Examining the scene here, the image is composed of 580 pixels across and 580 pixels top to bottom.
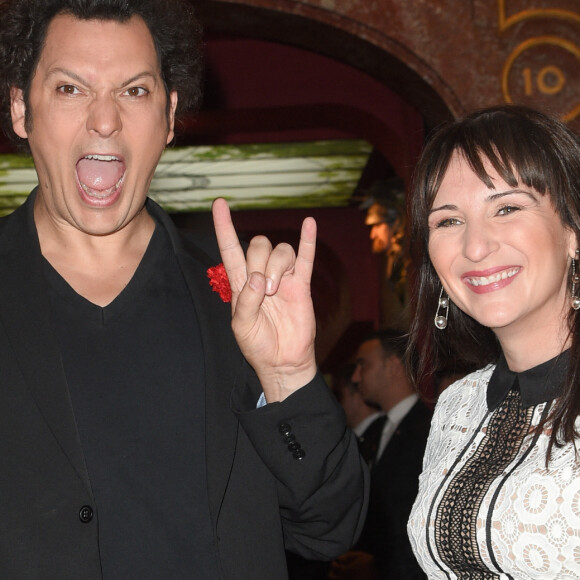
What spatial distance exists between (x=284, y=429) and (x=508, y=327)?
56 cm

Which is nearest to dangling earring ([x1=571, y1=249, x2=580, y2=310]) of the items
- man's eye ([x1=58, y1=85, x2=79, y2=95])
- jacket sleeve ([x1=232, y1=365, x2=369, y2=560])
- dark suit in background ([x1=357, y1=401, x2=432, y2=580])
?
jacket sleeve ([x1=232, y1=365, x2=369, y2=560])

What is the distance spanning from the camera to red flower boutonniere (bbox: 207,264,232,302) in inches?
67.7

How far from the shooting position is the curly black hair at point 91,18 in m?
1.82

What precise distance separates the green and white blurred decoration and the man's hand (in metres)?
6.05

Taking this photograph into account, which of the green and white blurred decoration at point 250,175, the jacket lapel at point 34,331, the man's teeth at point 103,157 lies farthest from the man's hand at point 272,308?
the green and white blurred decoration at point 250,175

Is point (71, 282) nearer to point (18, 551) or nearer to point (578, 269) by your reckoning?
point (18, 551)

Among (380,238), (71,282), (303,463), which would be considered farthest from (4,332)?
(380,238)

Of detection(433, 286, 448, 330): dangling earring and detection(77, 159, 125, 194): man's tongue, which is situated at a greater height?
detection(77, 159, 125, 194): man's tongue

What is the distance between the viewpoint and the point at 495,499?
1689mm

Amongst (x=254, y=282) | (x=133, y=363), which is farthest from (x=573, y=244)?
(x=133, y=363)

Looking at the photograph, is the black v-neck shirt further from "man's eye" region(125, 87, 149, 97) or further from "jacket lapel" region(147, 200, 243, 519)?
"man's eye" region(125, 87, 149, 97)

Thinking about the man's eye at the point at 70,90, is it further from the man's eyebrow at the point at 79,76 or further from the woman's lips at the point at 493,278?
the woman's lips at the point at 493,278

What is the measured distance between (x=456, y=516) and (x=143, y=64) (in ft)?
3.71

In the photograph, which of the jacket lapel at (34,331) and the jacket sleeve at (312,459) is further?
the jacket sleeve at (312,459)
